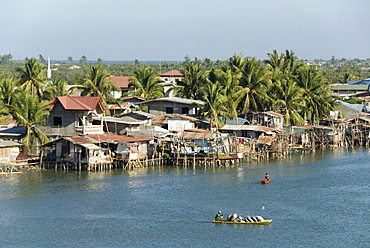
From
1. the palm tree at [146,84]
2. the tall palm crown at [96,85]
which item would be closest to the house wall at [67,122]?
the tall palm crown at [96,85]

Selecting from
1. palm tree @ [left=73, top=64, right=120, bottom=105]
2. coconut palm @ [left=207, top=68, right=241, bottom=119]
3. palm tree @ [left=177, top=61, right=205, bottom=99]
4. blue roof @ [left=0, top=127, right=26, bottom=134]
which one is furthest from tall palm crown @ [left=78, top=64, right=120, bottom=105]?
palm tree @ [left=177, top=61, right=205, bottom=99]

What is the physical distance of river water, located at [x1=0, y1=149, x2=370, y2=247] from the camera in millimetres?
32656

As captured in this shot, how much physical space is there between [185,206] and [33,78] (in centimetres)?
2528

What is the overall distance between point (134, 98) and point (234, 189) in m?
26.6

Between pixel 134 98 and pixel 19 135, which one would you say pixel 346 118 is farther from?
pixel 19 135

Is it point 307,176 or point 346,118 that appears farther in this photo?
point 346,118

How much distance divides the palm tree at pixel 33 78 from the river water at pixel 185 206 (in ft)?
40.0

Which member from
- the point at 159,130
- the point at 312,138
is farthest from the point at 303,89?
the point at 159,130

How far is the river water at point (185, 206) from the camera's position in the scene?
32.7 metres

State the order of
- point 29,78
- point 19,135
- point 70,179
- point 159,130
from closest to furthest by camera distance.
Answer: point 70,179 < point 19,135 < point 159,130 < point 29,78

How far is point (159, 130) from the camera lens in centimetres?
5447

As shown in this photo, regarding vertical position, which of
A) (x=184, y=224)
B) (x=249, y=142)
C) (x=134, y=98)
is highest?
(x=134, y=98)

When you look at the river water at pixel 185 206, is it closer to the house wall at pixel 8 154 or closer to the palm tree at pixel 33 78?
the house wall at pixel 8 154

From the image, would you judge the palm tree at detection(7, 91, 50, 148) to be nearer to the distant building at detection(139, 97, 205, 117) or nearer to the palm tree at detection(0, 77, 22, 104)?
the palm tree at detection(0, 77, 22, 104)
